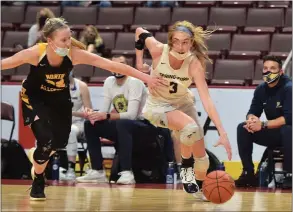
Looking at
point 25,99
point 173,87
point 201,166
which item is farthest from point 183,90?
point 25,99

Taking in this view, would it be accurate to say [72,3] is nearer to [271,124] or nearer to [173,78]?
[271,124]

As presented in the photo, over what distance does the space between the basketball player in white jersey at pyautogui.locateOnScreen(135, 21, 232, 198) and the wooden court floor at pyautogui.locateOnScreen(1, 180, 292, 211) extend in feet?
1.23

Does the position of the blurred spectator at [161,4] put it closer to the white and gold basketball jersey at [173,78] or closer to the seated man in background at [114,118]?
the seated man in background at [114,118]

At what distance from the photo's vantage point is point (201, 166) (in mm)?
6637

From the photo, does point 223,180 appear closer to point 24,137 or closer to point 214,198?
point 214,198

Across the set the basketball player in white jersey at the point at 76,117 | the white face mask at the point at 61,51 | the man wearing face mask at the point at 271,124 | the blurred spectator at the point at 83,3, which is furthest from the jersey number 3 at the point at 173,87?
the blurred spectator at the point at 83,3

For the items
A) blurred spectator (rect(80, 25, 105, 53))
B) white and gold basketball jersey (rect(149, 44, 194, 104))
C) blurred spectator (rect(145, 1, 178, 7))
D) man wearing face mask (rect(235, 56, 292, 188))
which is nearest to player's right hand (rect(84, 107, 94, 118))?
man wearing face mask (rect(235, 56, 292, 188))

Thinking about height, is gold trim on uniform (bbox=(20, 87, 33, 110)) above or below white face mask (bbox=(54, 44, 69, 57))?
below

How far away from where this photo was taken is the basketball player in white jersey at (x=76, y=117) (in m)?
8.88

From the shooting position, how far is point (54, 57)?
6.10 m

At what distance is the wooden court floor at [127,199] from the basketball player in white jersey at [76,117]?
2.78ft

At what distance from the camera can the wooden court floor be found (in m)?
5.61

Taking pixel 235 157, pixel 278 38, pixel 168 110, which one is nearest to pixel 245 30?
pixel 278 38

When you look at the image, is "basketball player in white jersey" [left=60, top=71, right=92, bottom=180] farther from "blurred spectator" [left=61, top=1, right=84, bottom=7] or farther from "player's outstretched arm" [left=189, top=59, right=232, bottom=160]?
"blurred spectator" [left=61, top=1, right=84, bottom=7]
